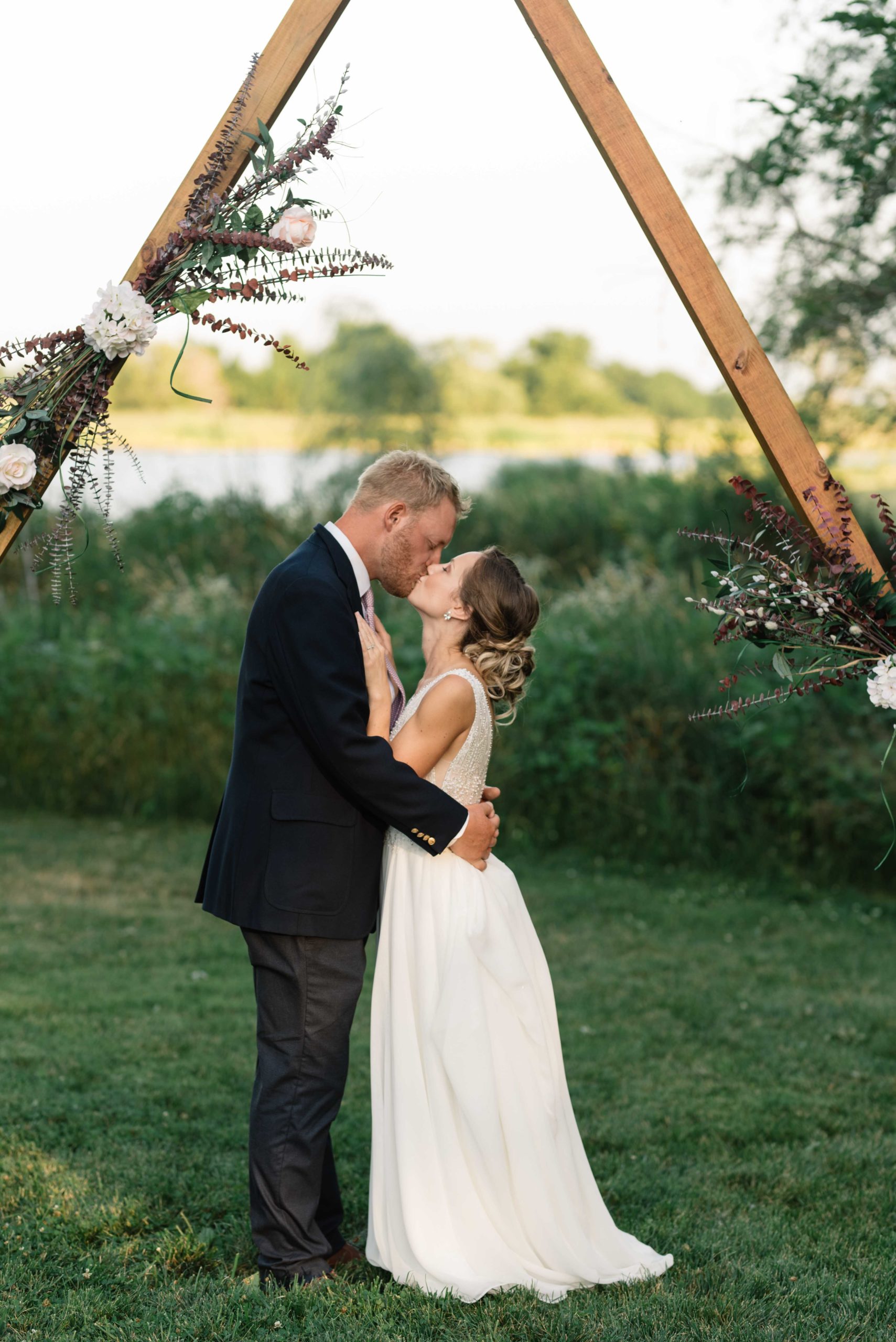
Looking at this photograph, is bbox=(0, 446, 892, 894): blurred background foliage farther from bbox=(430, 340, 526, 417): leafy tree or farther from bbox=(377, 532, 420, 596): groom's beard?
bbox=(430, 340, 526, 417): leafy tree

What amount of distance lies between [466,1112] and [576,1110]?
5.60 feet

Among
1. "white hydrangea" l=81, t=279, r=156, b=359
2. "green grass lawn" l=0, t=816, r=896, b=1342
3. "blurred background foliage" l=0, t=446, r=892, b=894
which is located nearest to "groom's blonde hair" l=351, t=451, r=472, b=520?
"white hydrangea" l=81, t=279, r=156, b=359

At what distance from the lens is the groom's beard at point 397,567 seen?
134 inches

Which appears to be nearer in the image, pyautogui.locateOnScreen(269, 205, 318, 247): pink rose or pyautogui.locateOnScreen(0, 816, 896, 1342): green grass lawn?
pyautogui.locateOnScreen(269, 205, 318, 247): pink rose

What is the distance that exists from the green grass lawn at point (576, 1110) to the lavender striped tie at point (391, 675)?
1.45 meters

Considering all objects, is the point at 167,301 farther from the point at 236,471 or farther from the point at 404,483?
the point at 236,471

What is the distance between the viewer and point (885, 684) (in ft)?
9.72

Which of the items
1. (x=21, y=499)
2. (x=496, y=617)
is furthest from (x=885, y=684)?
(x=21, y=499)

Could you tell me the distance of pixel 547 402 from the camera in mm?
27391

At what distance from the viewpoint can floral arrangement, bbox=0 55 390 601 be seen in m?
2.98

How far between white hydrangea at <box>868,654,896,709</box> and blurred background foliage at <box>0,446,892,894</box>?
4017mm

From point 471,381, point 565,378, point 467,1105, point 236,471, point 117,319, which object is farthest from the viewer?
point 565,378

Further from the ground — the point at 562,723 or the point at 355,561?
the point at 355,561

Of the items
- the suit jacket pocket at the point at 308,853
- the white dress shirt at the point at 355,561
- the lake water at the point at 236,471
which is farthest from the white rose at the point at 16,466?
the lake water at the point at 236,471
